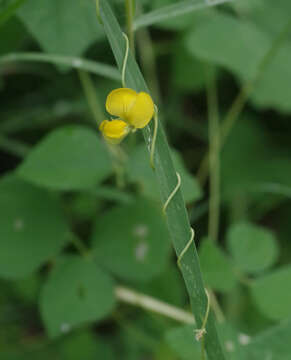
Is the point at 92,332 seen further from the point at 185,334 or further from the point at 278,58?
the point at 278,58

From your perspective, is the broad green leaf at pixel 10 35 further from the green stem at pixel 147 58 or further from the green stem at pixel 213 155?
the green stem at pixel 213 155

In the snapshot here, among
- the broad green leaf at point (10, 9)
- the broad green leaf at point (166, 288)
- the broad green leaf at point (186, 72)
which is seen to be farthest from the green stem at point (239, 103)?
the broad green leaf at point (10, 9)

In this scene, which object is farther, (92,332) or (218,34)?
(218,34)

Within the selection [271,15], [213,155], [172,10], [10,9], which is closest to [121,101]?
[172,10]

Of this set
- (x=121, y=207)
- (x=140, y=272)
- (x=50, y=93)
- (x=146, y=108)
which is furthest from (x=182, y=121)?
(x=146, y=108)

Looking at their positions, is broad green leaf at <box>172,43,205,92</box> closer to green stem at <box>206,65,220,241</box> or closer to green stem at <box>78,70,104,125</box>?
green stem at <box>206,65,220,241</box>
